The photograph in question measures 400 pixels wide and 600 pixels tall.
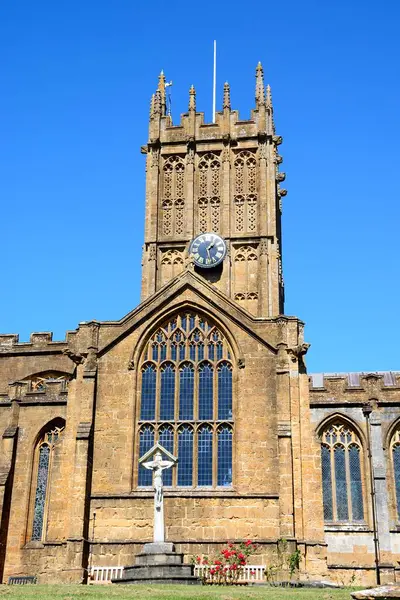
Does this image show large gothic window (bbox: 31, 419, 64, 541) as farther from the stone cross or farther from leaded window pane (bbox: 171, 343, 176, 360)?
the stone cross

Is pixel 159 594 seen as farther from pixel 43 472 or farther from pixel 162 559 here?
pixel 43 472

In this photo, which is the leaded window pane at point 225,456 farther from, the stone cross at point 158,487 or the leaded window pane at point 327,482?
the leaded window pane at point 327,482

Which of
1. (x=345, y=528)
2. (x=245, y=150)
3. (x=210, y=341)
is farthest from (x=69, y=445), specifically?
(x=245, y=150)

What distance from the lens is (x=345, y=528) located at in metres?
34.7

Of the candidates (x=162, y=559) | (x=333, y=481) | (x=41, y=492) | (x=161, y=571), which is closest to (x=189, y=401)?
(x=333, y=481)

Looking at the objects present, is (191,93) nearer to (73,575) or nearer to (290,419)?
(290,419)

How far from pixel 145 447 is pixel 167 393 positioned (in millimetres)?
2355

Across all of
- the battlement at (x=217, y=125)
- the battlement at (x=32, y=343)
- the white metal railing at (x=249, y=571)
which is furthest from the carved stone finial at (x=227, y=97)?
the white metal railing at (x=249, y=571)

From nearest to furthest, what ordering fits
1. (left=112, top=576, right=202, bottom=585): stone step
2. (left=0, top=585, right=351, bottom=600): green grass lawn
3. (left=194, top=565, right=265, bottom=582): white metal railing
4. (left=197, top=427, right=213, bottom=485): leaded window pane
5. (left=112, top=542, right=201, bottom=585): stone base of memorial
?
(left=0, top=585, right=351, bottom=600): green grass lawn < (left=112, top=576, right=202, bottom=585): stone step < (left=112, top=542, right=201, bottom=585): stone base of memorial < (left=194, top=565, right=265, bottom=582): white metal railing < (left=197, top=427, right=213, bottom=485): leaded window pane

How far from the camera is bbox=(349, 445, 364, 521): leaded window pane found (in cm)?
3512

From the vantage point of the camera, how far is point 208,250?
170 feet

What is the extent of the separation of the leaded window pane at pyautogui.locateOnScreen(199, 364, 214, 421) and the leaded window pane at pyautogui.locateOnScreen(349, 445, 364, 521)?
6.23m

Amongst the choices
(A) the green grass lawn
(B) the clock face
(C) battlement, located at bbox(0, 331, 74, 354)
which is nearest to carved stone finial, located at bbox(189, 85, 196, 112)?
(B) the clock face

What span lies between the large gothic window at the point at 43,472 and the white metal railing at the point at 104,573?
4.23 metres
